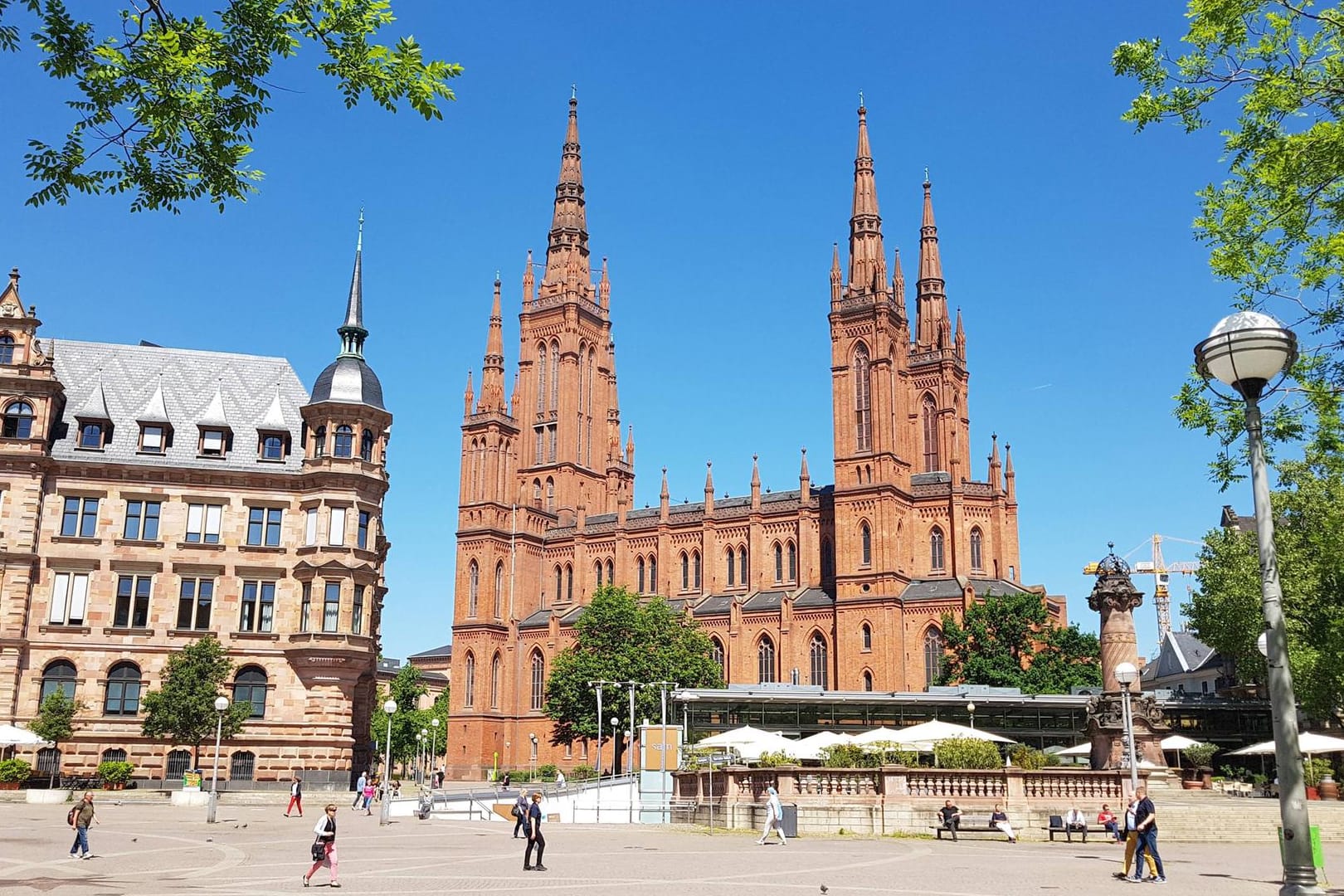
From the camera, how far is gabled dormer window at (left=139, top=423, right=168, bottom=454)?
49.3m

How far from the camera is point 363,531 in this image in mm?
49812

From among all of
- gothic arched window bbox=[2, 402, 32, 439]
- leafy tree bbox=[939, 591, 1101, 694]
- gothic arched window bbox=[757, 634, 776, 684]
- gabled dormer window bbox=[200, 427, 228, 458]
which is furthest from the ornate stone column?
gothic arched window bbox=[757, 634, 776, 684]

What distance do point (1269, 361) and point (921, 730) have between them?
30355 mm

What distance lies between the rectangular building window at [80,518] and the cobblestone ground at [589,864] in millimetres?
17159

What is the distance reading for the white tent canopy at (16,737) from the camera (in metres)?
40.2

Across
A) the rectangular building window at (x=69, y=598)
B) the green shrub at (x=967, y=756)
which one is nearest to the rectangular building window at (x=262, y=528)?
the rectangular building window at (x=69, y=598)

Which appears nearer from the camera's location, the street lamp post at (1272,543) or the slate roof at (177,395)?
the street lamp post at (1272,543)

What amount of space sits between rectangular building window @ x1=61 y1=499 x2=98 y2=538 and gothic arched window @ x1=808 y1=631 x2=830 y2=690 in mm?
53255

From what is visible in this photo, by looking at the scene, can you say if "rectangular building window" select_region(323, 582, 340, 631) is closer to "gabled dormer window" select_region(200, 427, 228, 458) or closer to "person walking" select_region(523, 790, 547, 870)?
"gabled dormer window" select_region(200, 427, 228, 458)

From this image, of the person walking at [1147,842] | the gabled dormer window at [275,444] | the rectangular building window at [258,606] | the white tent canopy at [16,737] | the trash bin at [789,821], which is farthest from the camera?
the gabled dormer window at [275,444]

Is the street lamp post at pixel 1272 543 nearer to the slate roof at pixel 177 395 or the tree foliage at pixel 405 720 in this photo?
the slate roof at pixel 177 395

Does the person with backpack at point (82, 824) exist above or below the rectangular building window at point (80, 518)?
below

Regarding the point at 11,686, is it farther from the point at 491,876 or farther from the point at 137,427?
the point at 491,876

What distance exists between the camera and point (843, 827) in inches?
1169
